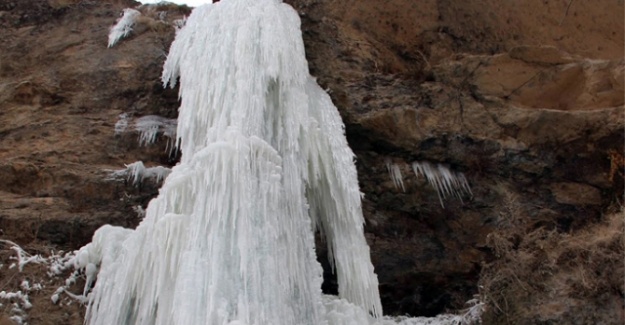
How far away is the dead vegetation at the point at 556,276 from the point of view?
6488mm

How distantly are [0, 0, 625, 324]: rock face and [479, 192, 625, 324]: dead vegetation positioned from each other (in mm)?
52

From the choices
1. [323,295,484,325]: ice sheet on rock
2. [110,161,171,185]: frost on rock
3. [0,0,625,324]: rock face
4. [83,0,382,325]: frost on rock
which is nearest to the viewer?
[83,0,382,325]: frost on rock

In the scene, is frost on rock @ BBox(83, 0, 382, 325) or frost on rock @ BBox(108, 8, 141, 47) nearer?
frost on rock @ BBox(83, 0, 382, 325)

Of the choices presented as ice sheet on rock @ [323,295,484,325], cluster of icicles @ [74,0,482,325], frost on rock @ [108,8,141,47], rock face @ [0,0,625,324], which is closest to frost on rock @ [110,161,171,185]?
rock face @ [0,0,625,324]

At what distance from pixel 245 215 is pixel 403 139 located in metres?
3.42

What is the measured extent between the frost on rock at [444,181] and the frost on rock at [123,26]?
457 cm

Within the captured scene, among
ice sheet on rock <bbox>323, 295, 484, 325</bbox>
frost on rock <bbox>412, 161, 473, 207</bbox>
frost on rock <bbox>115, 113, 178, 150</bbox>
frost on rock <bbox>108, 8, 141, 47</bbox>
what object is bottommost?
ice sheet on rock <bbox>323, 295, 484, 325</bbox>

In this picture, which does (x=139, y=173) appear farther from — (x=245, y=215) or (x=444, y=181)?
(x=444, y=181)

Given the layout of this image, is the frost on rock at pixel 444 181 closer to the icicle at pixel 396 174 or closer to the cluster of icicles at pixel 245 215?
the icicle at pixel 396 174

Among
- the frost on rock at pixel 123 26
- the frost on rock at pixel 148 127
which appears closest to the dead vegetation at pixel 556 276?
the frost on rock at pixel 148 127

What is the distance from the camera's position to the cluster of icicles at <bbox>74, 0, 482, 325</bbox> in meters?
5.59

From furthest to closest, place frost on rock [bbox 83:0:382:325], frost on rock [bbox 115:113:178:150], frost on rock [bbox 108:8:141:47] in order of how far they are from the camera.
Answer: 1. frost on rock [bbox 108:8:141:47]
2. frost on rock [bbox 115:113:178:150]
3. frost on rock [bbox 83:0:382:325]

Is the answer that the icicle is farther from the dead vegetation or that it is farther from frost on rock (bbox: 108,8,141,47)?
frost on rock (bbox: 108,8,141,47)

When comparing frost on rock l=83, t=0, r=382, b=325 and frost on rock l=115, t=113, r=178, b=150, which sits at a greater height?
frost on rock l=115, t=113, r=178, b=150
